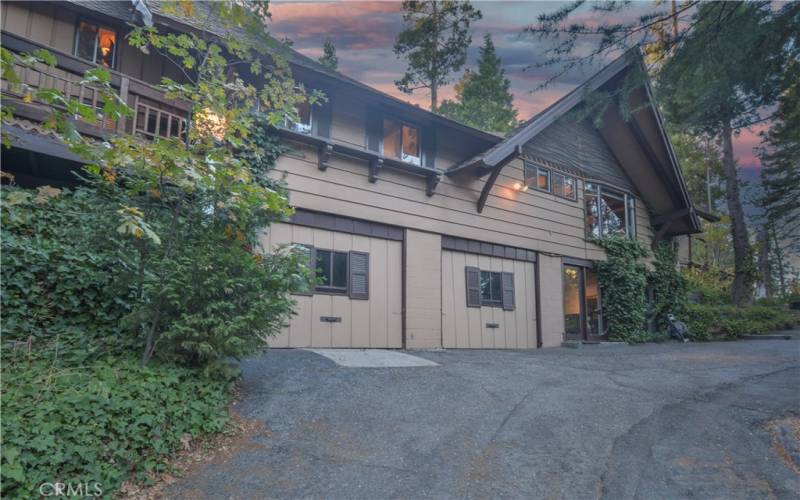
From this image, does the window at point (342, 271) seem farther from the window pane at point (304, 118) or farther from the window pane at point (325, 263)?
the window pane at point (304, 118)

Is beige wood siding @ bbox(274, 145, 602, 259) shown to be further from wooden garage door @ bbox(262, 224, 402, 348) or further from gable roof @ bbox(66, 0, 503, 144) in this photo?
gable roof @ bbox(66, 0, 503, 144)

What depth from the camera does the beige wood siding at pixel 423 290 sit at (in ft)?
31.2

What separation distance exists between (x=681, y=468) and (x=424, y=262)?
21.1 feet

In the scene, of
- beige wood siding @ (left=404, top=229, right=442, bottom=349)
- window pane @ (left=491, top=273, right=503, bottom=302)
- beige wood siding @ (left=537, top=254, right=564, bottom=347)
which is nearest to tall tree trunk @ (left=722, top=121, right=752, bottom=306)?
beige wood siding @ (left=537, top=254, right=564, bottom=347)

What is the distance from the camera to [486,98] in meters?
25.4

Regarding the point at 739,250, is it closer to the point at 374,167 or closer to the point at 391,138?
the point at 391,138

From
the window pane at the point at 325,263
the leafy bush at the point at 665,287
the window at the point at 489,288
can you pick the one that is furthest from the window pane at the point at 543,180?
the window pane at the point at 325,263

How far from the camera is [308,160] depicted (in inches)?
343

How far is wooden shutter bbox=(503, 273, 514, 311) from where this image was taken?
11.2m

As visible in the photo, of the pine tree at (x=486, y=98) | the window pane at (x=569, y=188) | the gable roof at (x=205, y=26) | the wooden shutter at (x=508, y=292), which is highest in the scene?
the pine tree at (x=486, y=98)

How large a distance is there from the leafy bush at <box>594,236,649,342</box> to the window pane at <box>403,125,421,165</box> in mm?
6298

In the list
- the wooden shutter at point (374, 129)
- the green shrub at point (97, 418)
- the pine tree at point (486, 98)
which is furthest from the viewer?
the pine tree at point (486, 98)

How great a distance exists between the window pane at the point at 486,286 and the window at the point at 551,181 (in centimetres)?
289

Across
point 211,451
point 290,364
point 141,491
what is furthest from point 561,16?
point 141,491
